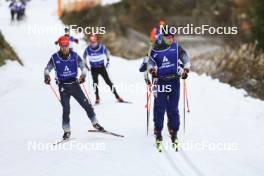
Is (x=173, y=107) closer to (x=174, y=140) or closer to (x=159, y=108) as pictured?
(x=159, y=108)

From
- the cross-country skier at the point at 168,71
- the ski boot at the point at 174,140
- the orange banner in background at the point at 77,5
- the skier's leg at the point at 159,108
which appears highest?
the orange banner in background at the point at 77,5

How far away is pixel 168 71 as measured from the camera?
8.28m

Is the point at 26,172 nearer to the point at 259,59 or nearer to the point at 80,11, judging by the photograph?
the point at 259,59

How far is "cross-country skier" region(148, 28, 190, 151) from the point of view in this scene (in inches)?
323

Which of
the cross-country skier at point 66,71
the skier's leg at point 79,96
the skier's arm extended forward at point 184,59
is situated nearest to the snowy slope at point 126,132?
the skier's leg at point 79,96

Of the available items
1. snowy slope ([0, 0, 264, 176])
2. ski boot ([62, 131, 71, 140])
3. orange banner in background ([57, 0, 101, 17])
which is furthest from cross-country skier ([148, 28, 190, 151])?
orange banner in background ([57, 0, 101, 17])

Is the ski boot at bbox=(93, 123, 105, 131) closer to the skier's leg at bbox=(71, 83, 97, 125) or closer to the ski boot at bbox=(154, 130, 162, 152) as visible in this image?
the skier's leg at bbox=(71, 83, 97, 125)

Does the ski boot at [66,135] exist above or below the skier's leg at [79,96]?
below

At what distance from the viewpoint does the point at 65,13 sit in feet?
117

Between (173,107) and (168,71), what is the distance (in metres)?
0.69

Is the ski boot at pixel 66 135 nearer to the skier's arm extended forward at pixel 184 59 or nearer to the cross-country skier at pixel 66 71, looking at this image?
the cross-country skier at pixel 66 71

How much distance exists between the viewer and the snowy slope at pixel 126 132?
775 cm

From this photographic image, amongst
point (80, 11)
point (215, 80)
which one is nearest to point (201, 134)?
point (215, 80)

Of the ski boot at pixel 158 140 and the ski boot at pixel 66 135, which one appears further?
the ski boot at pixel 66 135
